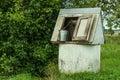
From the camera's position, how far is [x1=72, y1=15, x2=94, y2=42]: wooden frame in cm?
863

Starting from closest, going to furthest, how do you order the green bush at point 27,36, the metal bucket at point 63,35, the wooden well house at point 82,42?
the wooden well house at point 82,42, the metal bucket at point 63,35, the green bush at point 27,36

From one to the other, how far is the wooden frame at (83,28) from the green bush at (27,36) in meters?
1.14

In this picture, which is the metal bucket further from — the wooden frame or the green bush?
the green bush

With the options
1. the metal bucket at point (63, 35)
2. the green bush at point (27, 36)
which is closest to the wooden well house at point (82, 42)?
the metal bucket at point (63, 35)

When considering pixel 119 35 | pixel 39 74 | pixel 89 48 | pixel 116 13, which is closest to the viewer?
pixel 89 48

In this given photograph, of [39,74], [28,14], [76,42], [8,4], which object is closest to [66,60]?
[76,42]

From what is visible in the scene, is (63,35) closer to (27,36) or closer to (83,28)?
(83,28)

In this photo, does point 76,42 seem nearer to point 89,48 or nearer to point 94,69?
point 89,48

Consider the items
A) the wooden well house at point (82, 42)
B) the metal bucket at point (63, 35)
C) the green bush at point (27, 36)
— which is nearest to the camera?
the wooden well house at point (82, 42)

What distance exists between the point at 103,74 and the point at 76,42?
117 cm

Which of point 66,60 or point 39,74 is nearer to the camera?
point 66,60

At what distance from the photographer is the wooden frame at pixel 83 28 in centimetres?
863

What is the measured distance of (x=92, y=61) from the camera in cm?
863

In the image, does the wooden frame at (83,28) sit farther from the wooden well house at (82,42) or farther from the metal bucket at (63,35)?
the metal bucket at (63,35)
